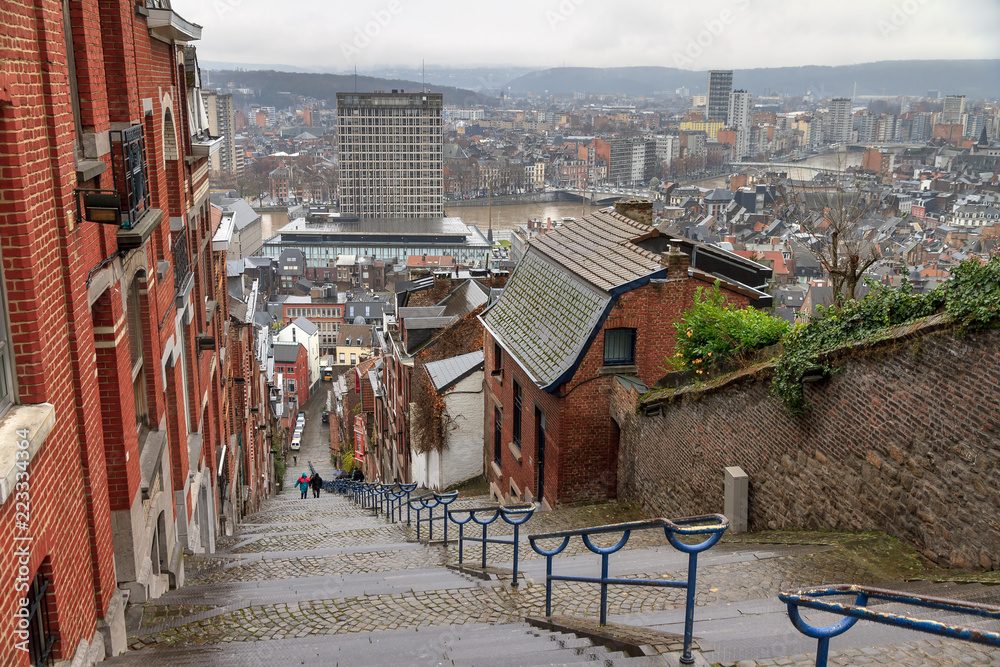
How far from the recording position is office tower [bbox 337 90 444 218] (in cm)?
16725

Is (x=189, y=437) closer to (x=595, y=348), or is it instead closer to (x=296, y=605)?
(x=296, y=605)

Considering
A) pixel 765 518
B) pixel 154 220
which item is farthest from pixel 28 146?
pixel 765 518

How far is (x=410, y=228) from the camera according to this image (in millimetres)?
163250

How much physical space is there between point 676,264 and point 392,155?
A: 164415mm

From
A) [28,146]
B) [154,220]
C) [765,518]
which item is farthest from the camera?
[765,518]

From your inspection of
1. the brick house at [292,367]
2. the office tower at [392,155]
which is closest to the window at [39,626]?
the brick house at [292,367]

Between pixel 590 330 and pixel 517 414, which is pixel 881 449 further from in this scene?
pixel 517 414

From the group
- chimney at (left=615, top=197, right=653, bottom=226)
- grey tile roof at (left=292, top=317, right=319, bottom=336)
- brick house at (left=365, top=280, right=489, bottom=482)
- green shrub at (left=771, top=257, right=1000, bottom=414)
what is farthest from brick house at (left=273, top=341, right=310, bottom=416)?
green shrub at (left=771, top=257, right=1000, bottom=414)

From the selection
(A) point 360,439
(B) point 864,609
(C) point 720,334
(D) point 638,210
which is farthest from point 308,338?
(B) point 864,609

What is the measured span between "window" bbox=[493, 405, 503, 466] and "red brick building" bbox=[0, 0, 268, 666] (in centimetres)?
875

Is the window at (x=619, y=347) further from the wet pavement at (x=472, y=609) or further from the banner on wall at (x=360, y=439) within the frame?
the banner on wall at (x=360, y=439)

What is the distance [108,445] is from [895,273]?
9598 centimetres

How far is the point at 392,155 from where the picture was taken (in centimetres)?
17325

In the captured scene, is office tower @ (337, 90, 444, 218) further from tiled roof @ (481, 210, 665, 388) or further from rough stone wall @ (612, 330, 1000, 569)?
rough stone wall @ (612, 330, 1000, 569)
